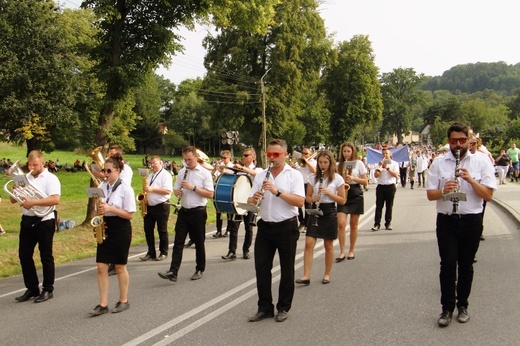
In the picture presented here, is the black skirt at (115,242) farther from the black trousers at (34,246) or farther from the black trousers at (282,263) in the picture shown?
the black trousers at (282,263)

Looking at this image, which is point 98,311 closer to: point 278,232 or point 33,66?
point 278,232

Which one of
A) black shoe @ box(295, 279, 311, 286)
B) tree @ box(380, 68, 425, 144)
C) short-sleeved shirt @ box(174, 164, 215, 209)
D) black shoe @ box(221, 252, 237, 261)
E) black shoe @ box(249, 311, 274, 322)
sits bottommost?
black shoe @ box(221, 252, 237, 261)

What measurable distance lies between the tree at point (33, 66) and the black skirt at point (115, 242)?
1769cm

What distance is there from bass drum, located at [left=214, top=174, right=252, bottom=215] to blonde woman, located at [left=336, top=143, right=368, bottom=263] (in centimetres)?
173

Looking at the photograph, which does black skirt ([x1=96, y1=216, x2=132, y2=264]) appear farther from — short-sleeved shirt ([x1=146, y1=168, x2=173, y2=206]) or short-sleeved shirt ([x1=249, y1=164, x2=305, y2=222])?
short-sleeved shirt ([x1=146, y1=168, x2=173, y2=206])

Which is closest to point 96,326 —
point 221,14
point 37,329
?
point 37,329

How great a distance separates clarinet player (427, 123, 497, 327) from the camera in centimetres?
A: 550

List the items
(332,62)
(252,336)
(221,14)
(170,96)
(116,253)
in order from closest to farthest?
1. (252,336)
2. (116,253)
3. (221,14)
4. (332,62)
5. (170,96)

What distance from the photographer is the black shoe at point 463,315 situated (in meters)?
5.70

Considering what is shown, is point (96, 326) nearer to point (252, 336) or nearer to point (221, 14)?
point (252, 336)

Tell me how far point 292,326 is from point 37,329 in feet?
9.42

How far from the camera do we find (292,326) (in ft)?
18.9

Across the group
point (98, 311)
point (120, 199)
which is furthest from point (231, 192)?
point (98, 311)

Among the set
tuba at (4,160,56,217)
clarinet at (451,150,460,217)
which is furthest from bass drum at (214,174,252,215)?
clarinet at (451,150,460,217)
